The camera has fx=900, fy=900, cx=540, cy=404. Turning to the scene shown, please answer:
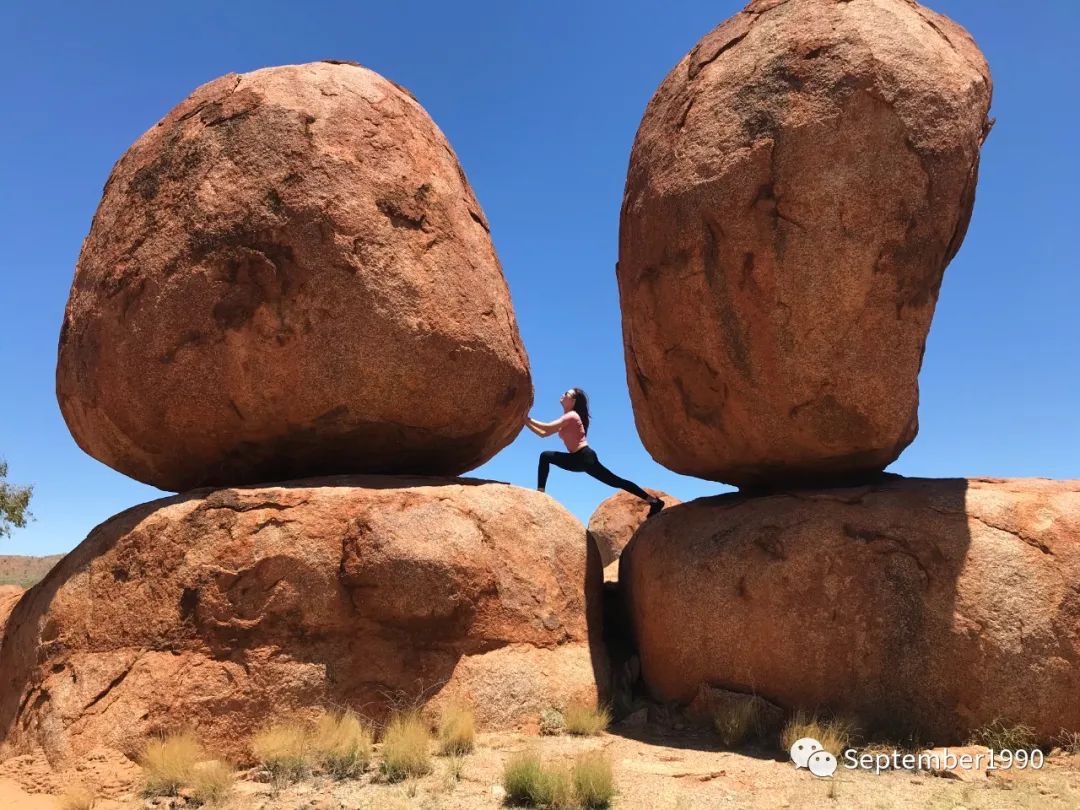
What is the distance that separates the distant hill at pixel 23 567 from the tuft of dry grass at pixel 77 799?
39804mm

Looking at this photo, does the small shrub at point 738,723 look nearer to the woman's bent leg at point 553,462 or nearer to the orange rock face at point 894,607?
the orange rock face at point 894,607

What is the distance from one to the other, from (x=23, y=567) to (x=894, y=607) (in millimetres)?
52126

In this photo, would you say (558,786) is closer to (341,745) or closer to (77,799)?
(341,745)

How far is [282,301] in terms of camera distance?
17.5 ft

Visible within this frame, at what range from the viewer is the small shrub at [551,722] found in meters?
4.88

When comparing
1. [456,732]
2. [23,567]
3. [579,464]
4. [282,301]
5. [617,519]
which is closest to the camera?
[456,732]

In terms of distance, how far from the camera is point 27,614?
A: 5301 mm

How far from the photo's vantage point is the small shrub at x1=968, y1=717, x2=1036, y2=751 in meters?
4.52

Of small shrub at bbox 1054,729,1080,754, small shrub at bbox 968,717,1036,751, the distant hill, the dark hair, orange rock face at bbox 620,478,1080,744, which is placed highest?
the distant hill

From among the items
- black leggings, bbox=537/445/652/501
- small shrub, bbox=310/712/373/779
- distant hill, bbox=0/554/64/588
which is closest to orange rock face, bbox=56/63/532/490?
black leggings, bbox=537/445/652/501

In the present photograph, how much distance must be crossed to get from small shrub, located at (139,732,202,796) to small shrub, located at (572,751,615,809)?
71.5 inches

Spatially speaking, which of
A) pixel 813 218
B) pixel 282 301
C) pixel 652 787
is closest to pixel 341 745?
pixel 652 787

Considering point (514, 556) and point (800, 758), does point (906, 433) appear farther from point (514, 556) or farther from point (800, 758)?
point (514, 556)

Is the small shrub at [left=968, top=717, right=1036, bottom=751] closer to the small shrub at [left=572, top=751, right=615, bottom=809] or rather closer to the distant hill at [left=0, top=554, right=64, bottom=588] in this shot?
the small shrub at [left=572, top=751, right=615, bottom=809]
